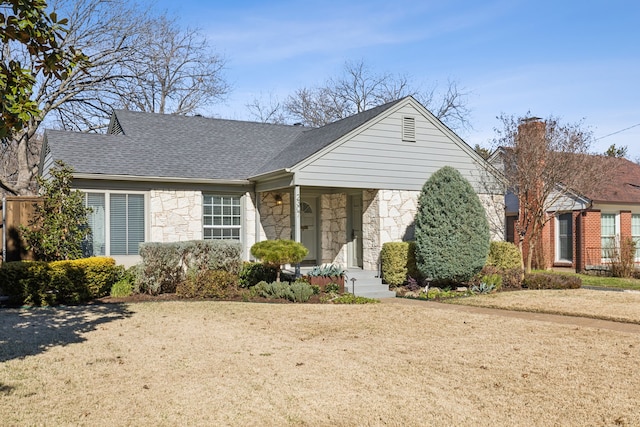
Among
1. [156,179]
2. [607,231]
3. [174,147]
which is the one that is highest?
[174,147]

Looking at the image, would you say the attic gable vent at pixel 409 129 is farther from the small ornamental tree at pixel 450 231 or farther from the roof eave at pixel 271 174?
the roof eave at pixel 271 174

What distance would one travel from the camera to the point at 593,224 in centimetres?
2019

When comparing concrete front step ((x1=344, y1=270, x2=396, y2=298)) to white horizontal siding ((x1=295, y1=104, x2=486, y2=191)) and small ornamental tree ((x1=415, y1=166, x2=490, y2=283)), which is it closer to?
small ornamental tree ((x1=415, y1=166, x2=490, y2=283))

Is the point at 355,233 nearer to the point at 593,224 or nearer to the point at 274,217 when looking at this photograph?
the point at 274,217

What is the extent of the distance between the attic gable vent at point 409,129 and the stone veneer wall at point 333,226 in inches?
102

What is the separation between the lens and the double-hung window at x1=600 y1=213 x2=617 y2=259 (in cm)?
2020

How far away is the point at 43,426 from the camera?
184 inches

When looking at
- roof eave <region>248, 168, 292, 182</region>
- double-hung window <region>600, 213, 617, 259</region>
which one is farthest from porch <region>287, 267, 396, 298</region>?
double-hung window <region>600, 213, 617, 259</region>

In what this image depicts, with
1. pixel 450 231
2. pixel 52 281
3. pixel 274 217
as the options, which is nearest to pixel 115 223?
pixel 52 281

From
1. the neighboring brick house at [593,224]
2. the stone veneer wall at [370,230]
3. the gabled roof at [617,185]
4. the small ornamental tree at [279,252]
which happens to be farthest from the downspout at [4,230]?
the gabled roof at [617,185]

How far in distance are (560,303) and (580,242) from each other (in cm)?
930

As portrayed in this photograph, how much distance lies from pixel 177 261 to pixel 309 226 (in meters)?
5.28

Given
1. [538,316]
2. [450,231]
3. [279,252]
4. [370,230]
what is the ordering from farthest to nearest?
[370,230] → [450,231] → [279,252] → [538,316]

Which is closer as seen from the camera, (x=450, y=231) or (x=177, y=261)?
(x=177, y=261)
